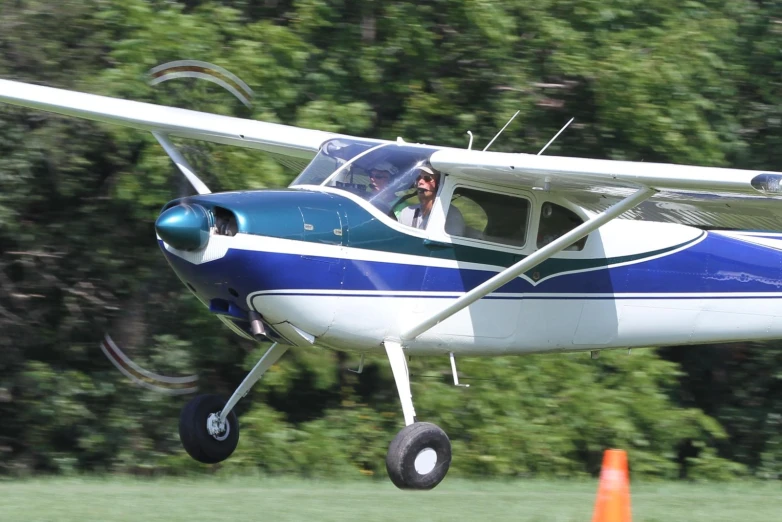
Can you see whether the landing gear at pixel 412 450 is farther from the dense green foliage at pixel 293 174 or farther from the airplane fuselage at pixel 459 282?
the dense green foliage at pixel 293 174

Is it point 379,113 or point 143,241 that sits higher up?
point 379,113

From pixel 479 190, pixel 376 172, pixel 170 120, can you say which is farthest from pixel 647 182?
pixel 170 120

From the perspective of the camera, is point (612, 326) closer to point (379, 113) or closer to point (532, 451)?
point (532, 451)

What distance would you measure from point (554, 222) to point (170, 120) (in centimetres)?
363

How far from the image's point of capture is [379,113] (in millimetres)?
15305

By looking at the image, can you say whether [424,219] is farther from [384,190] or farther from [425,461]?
[425,461]

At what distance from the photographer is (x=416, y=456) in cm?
831

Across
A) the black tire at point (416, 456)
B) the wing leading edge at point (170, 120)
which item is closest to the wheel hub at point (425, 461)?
the black tire at point (416, 456)

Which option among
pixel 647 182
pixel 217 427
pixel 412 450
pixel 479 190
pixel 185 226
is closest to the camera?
pixel 185 226

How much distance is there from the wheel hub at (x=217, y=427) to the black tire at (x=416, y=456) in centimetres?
185

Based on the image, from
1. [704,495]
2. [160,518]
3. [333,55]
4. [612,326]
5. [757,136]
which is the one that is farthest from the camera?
[757,136]

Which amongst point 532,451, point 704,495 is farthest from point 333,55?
point 704,495

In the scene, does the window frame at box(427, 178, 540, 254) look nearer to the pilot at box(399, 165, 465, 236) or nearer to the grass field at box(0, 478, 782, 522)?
the pilot at box(399, 165, 465, 236)

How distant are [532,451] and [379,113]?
4.91 metres
